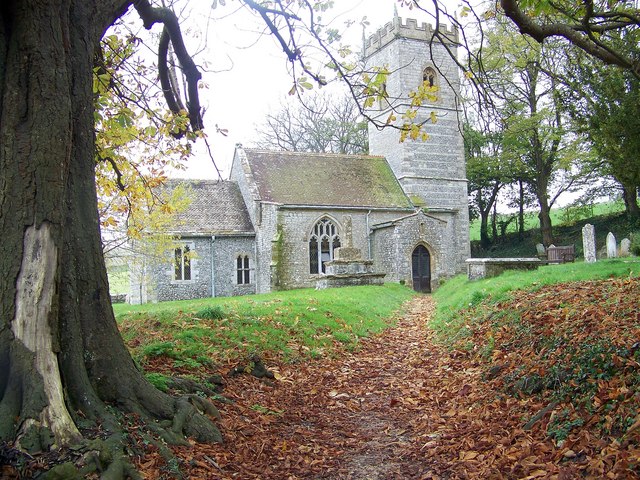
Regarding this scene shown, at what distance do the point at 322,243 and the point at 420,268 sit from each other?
5.32 metres

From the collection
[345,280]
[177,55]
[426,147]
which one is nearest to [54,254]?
[177,55]

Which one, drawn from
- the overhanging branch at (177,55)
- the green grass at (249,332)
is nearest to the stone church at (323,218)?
the green grass at (249,332)

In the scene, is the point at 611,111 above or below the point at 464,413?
above

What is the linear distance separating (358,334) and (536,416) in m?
5.83

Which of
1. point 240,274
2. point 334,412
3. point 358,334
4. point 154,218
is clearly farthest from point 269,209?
point 334,412

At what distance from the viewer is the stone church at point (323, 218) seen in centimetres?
2598

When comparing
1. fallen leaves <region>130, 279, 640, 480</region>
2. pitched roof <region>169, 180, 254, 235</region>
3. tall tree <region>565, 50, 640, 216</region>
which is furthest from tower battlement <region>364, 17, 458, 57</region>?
fallen leaves <region>130, 279, 640, 480</region>

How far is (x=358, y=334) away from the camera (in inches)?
402

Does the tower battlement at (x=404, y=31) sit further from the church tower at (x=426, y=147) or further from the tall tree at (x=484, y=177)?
the tall tree at (x=484, y=177)

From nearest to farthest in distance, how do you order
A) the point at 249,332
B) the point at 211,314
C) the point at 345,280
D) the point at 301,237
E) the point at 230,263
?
1. the point at 249,332
2. the point at 211,314
3. the point at 345,280
4. the point at 230,263
5. the point at 301,237

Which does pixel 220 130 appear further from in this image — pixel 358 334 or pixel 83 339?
pixel 83 339

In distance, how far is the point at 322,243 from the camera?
27.5 m

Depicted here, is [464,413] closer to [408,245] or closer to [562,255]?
[562,255]

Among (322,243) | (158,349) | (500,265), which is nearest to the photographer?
(158,349)
